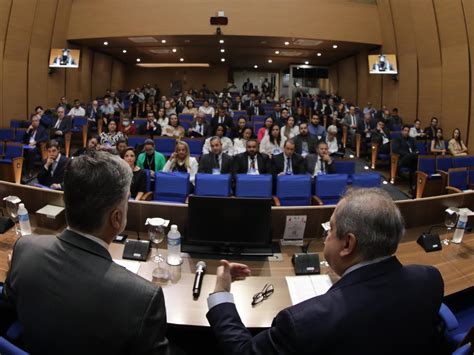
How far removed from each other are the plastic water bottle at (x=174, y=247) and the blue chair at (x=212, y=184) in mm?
1977

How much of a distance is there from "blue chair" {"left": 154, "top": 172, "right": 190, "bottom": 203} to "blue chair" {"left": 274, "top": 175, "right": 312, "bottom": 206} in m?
1.11

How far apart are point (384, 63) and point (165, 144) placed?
816 cm

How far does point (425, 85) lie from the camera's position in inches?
431

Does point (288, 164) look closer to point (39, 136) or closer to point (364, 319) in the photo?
point (364, 319)

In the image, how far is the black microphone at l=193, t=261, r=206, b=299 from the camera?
2026 mm

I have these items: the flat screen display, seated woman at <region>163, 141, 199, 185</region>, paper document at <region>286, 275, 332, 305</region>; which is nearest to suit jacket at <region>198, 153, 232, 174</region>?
seated woman at <region>163, 141, 199, 185</region>

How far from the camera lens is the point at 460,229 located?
9.31ft

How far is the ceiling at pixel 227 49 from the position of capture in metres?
12.5

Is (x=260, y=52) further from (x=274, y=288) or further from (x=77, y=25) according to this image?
(x=274, y=288)

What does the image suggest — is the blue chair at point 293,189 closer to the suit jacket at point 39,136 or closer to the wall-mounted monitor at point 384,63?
the suit jacket at point 39,136

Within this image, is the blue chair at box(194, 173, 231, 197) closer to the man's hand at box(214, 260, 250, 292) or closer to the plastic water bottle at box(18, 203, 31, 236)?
the plastic water bottle at box(18, 203, 31, 236)

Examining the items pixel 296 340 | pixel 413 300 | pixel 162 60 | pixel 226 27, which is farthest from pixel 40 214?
pixel 162 60

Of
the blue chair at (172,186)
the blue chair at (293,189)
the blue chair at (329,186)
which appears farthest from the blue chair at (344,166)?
the blue chair at (172,186)

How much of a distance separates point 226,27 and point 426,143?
6702 mm
